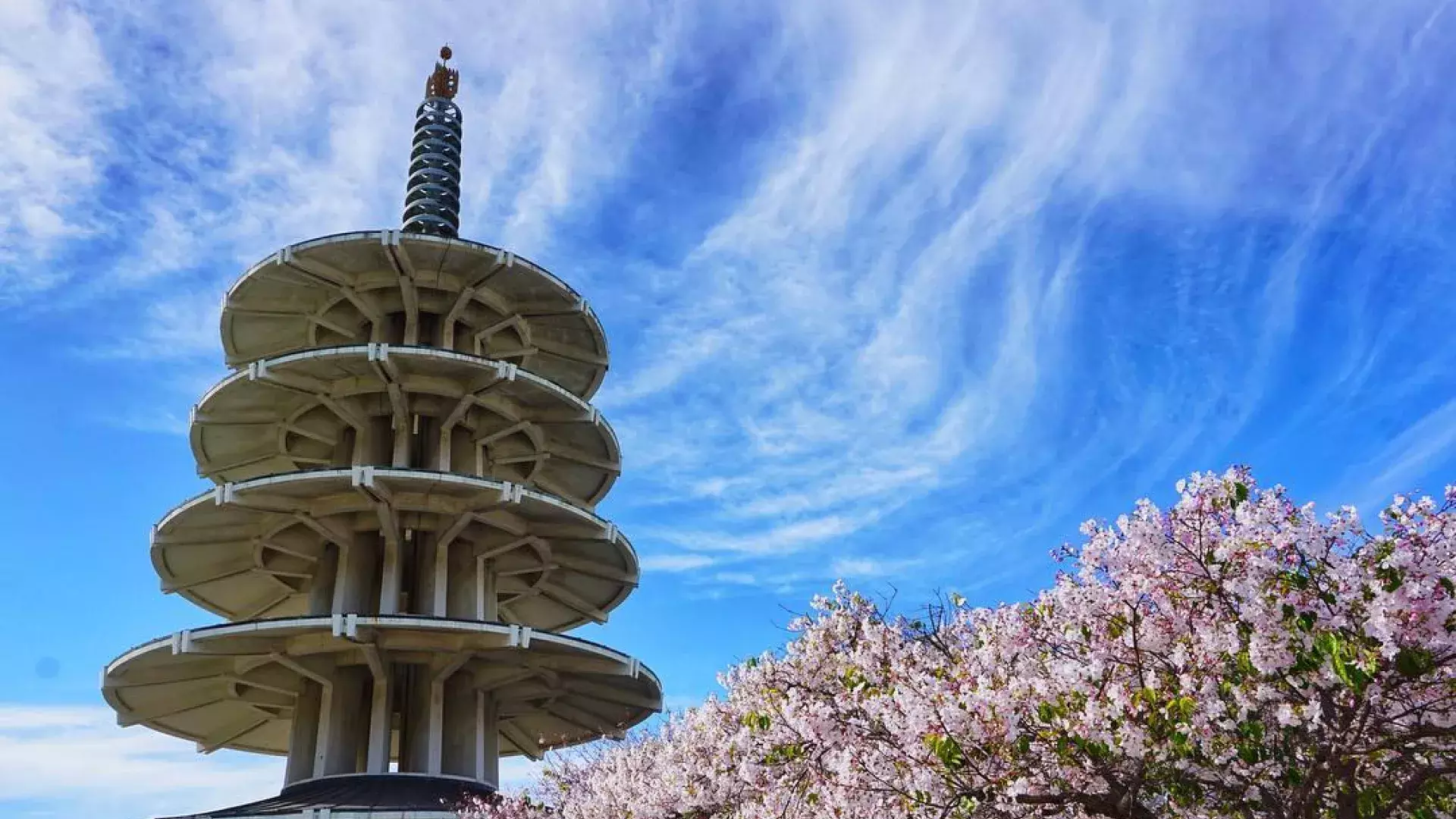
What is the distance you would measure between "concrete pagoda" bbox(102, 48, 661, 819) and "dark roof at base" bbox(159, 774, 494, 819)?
9cm

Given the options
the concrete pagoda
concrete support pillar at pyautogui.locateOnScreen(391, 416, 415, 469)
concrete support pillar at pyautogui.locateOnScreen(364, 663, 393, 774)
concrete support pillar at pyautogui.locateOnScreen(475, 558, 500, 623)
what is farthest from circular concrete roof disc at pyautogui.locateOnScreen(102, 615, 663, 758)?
concrete support pillar at pyautogui.locateOnScreen(391, 416, 415, 469)

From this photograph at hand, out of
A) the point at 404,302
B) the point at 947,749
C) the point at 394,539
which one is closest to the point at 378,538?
the point at 394,539

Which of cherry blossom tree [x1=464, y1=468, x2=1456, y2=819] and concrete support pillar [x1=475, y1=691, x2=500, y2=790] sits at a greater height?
concrete support pillar [x1=475, y1=691, x2=500, y2=790]

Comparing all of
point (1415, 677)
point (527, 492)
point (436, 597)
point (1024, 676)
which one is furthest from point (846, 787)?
point (436, 597)

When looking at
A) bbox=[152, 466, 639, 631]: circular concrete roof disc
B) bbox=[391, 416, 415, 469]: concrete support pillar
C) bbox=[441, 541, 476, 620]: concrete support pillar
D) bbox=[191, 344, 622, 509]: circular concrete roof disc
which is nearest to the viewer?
bbox=[152, 466, 639, 631]: circular concrete roof disc

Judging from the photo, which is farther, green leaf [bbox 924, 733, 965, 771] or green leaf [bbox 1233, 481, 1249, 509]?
green leaf [bbox 924, 733, 965, 771]

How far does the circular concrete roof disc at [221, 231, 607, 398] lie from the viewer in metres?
34.8

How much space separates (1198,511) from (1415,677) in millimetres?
2194

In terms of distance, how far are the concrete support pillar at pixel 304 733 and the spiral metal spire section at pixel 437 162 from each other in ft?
56.7

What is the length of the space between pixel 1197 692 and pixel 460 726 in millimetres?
25963

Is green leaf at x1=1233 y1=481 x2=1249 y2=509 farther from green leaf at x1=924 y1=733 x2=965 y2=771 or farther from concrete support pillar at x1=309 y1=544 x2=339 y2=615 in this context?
concrete support pillar at x1=309 y1=544 x2=339 y2=615

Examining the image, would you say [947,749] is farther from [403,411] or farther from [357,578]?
[403,411]

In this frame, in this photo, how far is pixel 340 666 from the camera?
31438mm

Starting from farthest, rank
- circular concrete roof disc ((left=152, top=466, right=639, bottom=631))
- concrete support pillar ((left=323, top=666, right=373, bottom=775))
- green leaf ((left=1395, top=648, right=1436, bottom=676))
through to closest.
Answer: circular concrete roof disc ((left=152, top=466, right=639, bottom=631)), concrete support pillar ((left=323, top=666, right=373, bottom=775)), green leaf ((left=1395, top=648, right=1436, bottom=676))
